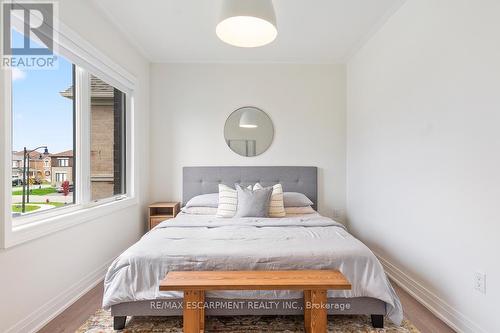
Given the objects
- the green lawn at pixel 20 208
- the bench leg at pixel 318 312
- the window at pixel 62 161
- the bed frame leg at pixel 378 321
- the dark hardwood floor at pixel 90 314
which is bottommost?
the dark hardwood floor at pixel 90 314

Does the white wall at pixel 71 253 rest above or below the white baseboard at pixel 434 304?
above

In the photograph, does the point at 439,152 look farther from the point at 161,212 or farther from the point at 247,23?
the point at 161,212

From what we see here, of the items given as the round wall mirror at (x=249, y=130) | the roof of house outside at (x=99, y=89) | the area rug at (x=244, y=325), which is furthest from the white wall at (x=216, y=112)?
the area rug at (x=244, y=325)

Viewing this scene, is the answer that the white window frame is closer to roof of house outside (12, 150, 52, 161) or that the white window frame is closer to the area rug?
roof of house outside (12, 150, 52, 161)

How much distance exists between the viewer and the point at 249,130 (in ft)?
12.5

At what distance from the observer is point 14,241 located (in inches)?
65.6

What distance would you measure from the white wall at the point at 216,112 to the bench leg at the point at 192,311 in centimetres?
232

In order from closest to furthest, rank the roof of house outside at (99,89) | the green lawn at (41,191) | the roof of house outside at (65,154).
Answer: the green lawn at (41,191), the roof of house outside at (65,154), the roof of house outside at (99,89)

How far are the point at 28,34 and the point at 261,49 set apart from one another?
7.68 feet

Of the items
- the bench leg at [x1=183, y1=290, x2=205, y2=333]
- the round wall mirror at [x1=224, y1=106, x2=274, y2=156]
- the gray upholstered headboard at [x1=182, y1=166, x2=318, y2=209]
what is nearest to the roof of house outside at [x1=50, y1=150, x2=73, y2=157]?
the gray upholstered headboard at [x1=182, y1=166, x2=318, y2=209]

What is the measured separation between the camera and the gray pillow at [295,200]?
341 centimetres

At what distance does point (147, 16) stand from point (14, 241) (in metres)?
2.25

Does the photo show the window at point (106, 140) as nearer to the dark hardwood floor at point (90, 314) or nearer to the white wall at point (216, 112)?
the white wall at point (216, 112)

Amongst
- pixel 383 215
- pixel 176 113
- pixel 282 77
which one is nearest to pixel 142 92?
pixel 176 113
